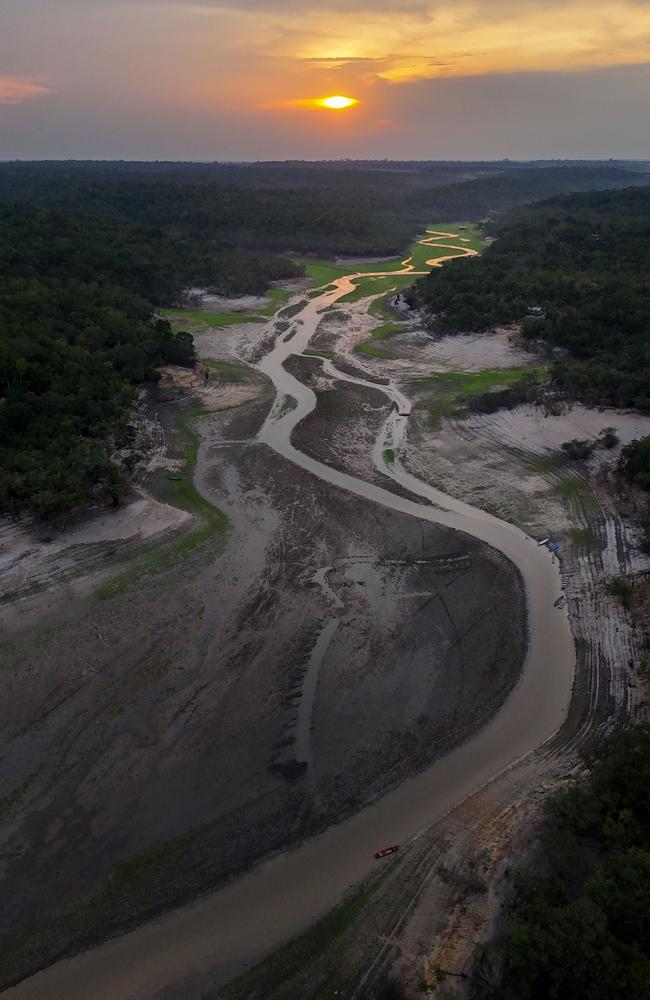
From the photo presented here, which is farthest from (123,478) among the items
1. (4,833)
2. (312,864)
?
(312,864)

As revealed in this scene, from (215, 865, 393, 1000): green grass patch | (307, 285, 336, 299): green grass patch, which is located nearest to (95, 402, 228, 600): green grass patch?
(215, 865, 393, 1000): green grass patch

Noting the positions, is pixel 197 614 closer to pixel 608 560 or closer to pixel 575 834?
pixel 575 834

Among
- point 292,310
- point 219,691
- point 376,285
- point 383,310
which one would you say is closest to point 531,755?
point 219,691

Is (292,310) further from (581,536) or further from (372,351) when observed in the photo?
(581,536)

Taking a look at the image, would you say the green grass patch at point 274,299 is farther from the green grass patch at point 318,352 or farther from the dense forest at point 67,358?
the green grass patch at point 318,352

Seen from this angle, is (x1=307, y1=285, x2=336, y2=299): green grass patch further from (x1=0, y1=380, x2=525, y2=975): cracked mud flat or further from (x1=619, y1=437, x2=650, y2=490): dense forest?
(x1=0, y1=380, x2=525, y2=975): cracked mud flat

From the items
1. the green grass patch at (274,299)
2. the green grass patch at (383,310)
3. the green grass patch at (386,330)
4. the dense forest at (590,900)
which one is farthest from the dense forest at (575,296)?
the dense forest at (590,900)
